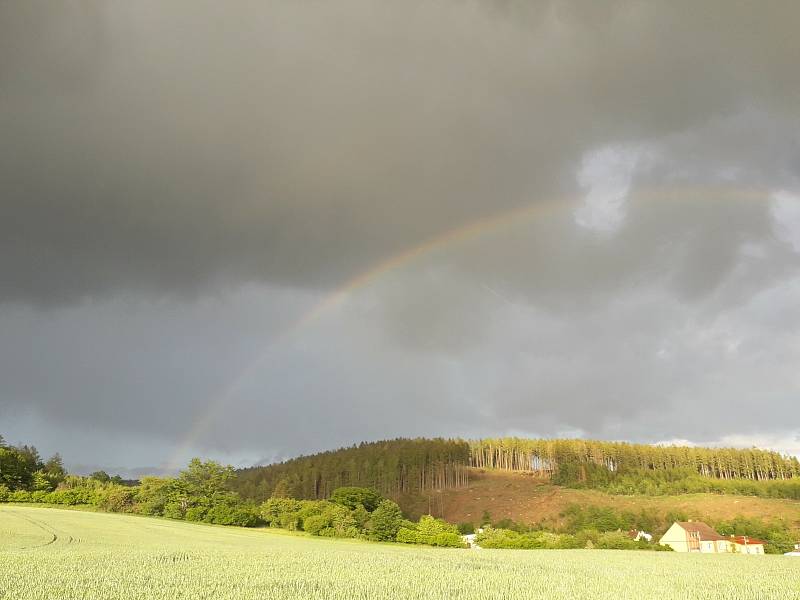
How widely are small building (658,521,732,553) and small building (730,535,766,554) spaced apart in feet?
3.14

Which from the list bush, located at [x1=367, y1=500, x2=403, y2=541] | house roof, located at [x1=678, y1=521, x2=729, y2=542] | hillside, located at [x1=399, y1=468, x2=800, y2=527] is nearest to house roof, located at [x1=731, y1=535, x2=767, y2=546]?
house roof, located at [x1=678, y1=521, x2=729, y2=542]

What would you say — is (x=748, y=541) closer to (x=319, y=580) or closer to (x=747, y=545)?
(x=747, y=545)

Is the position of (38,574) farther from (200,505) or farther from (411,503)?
(411,503)

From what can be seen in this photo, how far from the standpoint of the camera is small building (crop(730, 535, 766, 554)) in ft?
332

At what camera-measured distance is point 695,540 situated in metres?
105

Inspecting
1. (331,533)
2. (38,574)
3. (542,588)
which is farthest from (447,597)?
(331,533)

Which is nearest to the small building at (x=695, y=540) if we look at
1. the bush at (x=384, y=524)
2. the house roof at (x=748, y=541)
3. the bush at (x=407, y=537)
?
the house roof at (x=748, y=541)

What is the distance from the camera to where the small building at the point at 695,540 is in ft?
340

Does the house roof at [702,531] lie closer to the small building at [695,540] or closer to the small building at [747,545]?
the small building at [695,540]

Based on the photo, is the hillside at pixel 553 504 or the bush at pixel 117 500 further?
the hillside at pixel 553 504

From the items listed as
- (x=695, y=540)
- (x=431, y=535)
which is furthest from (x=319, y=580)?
(x=695, y=540)

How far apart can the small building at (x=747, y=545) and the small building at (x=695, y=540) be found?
96 cm

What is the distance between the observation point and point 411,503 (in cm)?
17338

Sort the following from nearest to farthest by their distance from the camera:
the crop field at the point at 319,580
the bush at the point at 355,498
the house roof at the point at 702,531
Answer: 1. the crop field at the point at 319,580
2. the bush at the point at 355,498
3. the house roof at the point at 702,531
